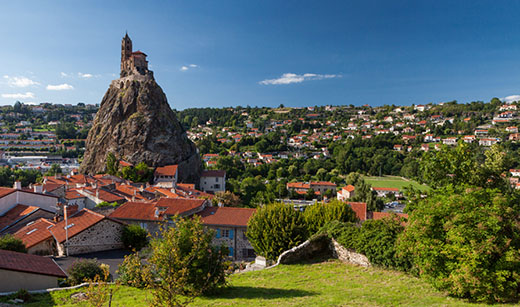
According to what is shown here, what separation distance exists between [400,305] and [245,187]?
6517 cm

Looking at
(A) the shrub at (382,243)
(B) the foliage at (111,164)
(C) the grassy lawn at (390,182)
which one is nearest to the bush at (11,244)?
(A) the shrub at (382,243)

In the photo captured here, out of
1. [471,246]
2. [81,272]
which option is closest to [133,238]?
[81,272]

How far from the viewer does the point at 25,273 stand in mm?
12211

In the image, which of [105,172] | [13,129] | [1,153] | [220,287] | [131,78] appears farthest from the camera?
[13,129]

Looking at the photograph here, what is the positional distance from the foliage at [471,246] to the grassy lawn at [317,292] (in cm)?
71

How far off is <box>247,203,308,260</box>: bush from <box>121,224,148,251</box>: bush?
7722mm

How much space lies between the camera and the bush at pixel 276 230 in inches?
734

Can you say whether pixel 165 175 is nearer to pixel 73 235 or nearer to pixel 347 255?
pixel 73 235

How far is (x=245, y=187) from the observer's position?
73938 millimetres

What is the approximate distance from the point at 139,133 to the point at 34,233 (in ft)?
165

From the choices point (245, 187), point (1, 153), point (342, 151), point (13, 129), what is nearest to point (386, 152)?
point (342, 151)

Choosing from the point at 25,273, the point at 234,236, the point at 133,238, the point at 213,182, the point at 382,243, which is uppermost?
the point at 382,243

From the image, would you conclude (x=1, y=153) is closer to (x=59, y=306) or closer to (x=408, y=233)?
(x=59, y=306)

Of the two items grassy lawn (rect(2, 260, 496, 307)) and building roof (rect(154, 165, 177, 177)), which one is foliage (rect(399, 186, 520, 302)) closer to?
grassy lawn (rect(2, 260, 496, 307))
